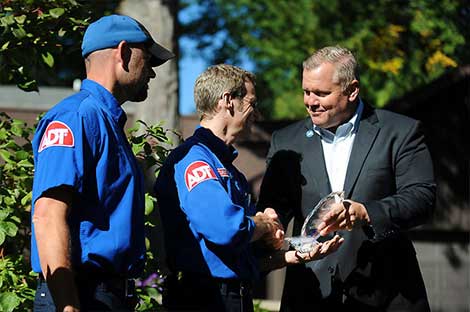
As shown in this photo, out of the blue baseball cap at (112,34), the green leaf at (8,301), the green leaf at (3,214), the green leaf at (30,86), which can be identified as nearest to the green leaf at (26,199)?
Answer: the green leaf at (3,214)

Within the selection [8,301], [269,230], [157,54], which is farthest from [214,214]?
[8,301]

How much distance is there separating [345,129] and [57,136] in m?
1.67

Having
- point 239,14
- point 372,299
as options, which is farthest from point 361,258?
point 239,14

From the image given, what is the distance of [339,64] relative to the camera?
427cm

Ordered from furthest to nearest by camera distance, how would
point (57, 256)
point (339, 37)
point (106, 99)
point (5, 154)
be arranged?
point (339, 37) → point (5, 154) → point (106, 99) → point (57, 256)

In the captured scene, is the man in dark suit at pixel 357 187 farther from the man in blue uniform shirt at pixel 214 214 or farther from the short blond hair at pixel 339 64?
the man in blue uniform shirt at pixel 214 214

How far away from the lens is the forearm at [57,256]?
2916 millimetres

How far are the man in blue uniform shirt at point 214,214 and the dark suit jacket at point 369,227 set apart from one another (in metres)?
0.31

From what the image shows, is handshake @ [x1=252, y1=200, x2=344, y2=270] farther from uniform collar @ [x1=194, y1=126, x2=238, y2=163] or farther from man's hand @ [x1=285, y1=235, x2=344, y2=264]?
uniform collar @ [x1=194, y1=126, x2=238, y2=163]


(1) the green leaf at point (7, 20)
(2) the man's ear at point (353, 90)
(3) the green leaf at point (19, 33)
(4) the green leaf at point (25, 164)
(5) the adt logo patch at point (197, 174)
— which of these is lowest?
(4) the green leaf at point (25, 164)

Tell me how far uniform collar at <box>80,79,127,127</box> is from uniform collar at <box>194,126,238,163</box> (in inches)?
21.7

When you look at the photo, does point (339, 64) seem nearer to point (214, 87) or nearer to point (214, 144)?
point (214, 87)

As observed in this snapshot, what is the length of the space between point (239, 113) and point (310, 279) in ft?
2.95

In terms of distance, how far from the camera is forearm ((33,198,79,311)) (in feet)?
9.57
